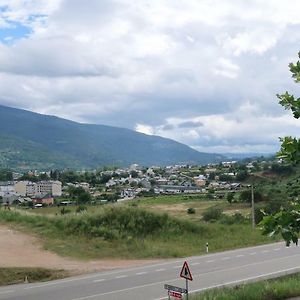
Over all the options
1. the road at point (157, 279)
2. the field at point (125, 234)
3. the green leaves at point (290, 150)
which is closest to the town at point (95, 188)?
the field at point (125, 234)

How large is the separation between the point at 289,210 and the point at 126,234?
25.5 metres

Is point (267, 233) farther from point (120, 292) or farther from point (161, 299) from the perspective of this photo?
point (120, 292)

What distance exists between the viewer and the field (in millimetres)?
28844

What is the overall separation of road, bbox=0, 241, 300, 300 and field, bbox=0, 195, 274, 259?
316 cm

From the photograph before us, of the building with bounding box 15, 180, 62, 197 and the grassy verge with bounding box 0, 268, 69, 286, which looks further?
the building with bounding box 15, 180, 62, 197

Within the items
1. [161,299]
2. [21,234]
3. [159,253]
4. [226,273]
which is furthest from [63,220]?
[161,299]

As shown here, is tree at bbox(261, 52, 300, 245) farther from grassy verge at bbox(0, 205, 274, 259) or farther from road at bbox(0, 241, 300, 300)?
grassy verge at bbox(0, 205, 274, 259)

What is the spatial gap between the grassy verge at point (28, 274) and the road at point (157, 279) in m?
0.94

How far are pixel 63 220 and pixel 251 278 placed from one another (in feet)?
50.2

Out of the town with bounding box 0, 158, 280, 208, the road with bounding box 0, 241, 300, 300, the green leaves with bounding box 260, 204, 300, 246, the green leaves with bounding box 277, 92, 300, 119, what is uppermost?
the green leaves with bounding box 277, 92, 300, 119

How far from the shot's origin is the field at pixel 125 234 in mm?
28844

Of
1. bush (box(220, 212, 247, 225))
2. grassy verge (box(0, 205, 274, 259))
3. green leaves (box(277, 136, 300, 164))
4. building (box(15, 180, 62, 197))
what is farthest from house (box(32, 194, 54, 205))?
green leaves (box(277, 136, 300, 164))

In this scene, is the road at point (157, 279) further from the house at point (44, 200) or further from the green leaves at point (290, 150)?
the house at point (44, 200)

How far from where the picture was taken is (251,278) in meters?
20.5
